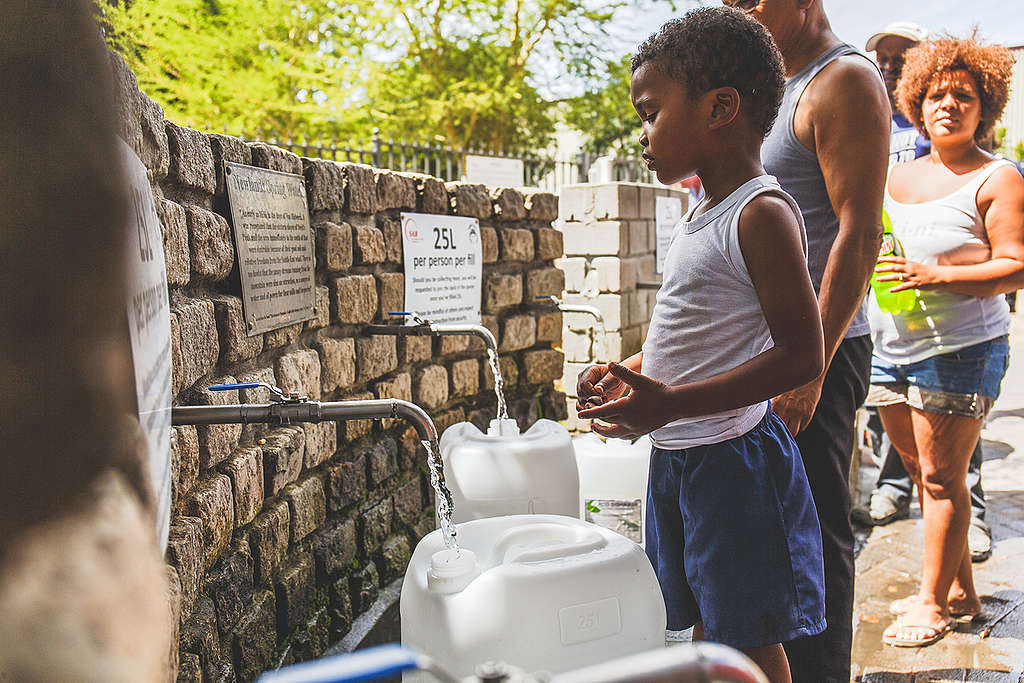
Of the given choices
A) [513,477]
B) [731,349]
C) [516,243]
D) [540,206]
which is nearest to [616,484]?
[513,477]

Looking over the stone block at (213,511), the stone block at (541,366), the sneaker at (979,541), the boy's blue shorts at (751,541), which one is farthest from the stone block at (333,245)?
the sneaker at (979,541)

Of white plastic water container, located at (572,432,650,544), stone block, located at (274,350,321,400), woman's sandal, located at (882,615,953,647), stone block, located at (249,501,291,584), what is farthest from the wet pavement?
stone block, located at (274,350,321,400)

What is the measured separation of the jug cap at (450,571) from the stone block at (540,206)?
92.0 inches

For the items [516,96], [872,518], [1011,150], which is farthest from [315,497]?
[1011,150]

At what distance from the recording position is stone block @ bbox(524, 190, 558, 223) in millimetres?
3592

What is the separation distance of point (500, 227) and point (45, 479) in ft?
10.1

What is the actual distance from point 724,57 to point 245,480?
50.7 inches

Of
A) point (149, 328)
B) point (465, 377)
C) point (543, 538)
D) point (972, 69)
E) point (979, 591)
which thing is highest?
point (972, 69)

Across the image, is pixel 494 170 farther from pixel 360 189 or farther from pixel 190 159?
pixel 190 159

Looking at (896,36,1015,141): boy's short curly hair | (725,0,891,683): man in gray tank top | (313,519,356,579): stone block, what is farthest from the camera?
(896,36,1015,141): boy's short curly hair

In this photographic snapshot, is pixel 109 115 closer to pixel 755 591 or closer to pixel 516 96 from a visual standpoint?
pixel 755 591

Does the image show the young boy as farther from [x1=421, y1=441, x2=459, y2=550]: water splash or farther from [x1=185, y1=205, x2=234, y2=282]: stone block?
[x1=185, y1=205, x2=234, y2=282]: stone block

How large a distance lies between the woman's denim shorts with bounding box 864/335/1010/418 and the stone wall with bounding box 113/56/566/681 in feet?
5.10

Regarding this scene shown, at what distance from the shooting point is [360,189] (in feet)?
8.07
